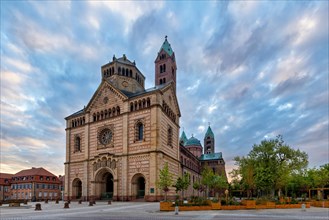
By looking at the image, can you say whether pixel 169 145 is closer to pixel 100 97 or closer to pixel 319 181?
pixel 100 97

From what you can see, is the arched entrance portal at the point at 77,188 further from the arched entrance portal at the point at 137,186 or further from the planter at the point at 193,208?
the planter at the point at 193,208

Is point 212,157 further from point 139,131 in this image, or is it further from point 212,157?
point 139,131

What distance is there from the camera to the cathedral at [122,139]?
1897 inches

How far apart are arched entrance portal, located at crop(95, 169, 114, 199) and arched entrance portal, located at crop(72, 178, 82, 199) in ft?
23.7

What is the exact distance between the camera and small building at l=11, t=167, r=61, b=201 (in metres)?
85.0

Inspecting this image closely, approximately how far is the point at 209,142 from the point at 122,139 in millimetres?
86808

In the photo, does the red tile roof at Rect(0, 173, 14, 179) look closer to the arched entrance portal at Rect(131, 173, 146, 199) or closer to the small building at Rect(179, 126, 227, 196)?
the small building at Rect(179, 126, 227, 196)

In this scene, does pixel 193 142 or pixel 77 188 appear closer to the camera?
pixel 77 188

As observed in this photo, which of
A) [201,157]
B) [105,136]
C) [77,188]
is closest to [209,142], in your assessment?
[201,157]

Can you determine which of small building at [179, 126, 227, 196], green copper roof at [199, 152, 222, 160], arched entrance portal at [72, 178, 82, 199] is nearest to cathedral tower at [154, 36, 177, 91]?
small building at [179, 126, 227, 196]

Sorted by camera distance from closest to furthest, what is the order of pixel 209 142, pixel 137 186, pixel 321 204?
pixel 321 204 → pixel 137 186 → pixel 209 142

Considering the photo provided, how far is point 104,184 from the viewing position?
55250mm

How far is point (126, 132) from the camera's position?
50969 millimetres

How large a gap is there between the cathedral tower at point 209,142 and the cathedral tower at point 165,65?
60.1 metres
